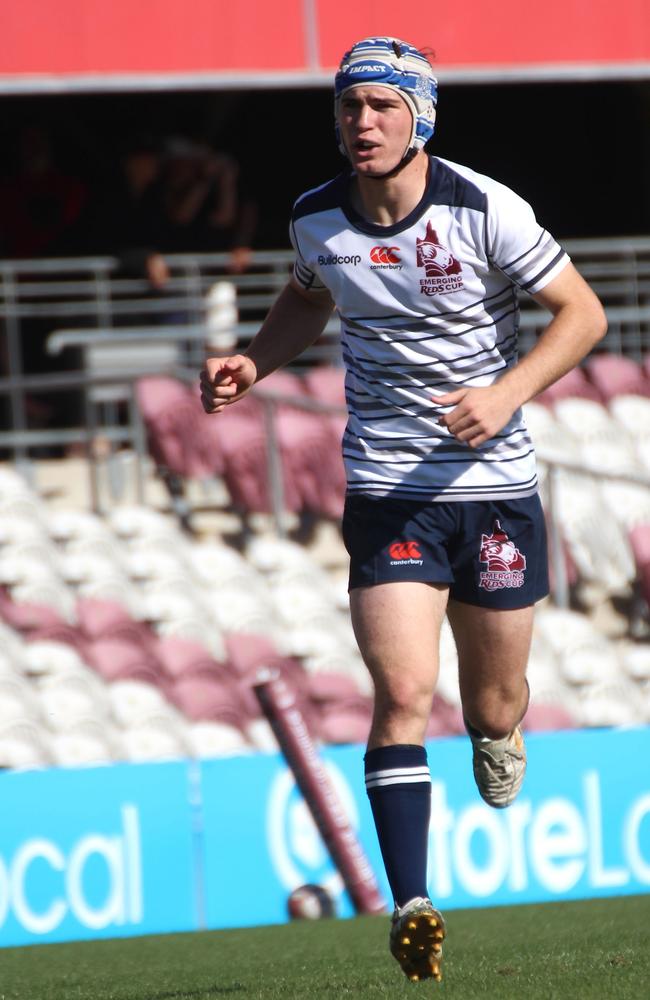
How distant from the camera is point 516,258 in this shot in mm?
4250

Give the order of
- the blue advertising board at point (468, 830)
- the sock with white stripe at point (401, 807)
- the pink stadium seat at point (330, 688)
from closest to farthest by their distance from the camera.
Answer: the sock with white stripe at point (401, 807) → the blue advertising board at point (468, 830) → the pink stadium seat at point (330, 688)

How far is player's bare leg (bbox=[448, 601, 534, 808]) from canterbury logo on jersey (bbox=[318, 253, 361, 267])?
2.92 ft

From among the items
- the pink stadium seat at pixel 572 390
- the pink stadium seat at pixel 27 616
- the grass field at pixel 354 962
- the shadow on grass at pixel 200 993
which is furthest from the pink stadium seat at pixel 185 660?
the shadow on grass at pixel 200 993

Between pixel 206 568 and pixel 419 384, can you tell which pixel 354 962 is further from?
pixel 206 568

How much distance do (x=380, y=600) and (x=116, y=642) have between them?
5378 millimetres

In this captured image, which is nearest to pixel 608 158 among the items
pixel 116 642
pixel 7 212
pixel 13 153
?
pixel 13 153

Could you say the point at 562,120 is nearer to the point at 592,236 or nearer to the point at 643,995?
the point at 592,236

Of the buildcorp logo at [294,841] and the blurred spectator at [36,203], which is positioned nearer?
the buildcorp logo at [294,841]

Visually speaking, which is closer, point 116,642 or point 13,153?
point 116,642

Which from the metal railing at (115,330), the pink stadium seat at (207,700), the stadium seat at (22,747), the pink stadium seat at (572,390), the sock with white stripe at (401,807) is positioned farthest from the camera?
the pink stadium seat at (572,390)

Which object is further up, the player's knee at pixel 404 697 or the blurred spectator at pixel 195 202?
the blurred spectator at pixel 195 202

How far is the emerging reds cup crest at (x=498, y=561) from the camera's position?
4.43m

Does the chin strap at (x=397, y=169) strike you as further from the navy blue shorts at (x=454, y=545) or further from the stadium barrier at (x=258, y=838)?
the stadium barrier at (x=258, y=838)

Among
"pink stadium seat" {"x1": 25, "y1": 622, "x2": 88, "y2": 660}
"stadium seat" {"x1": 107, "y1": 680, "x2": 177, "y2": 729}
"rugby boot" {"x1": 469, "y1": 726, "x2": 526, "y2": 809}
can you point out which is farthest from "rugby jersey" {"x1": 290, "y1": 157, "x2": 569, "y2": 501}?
"pink stadium seat" {"x1": 25, "y1": 622, "x2": 88, "y2": 660}
